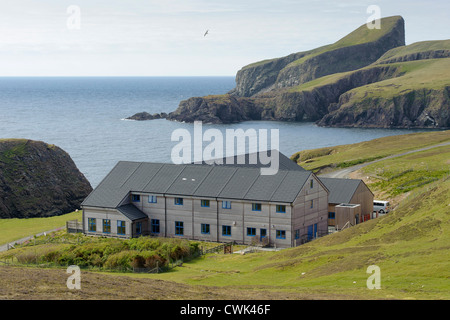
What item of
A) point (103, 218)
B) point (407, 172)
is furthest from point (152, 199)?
point (407, 172)

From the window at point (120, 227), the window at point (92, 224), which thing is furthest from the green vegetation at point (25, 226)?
the window at point (120, 227)

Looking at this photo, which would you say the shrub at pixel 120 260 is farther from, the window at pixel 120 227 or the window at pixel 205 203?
the window at pixel 120 227

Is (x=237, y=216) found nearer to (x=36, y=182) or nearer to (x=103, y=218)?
(x=103, y=218)

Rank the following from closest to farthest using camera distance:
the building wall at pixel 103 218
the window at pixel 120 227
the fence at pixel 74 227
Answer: the building wall at pixel 103 218 < the window at pixel 120 227 < the fence at pixel 74 227

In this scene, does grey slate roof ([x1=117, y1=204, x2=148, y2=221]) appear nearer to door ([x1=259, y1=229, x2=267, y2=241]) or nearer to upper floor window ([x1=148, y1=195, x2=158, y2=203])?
upper floor window ([x1=148, y1=195, x2=158, y2=203])

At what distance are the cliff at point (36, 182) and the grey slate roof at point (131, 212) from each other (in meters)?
31.6

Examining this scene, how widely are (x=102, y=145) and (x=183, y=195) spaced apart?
404ft

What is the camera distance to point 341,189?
Answer: 7331cm

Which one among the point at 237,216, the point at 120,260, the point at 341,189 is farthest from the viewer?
the point at 341,189

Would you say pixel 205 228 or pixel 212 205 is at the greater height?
pixel 212 205

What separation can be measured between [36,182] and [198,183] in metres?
41.8

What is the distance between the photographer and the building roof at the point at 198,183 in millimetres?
63688
